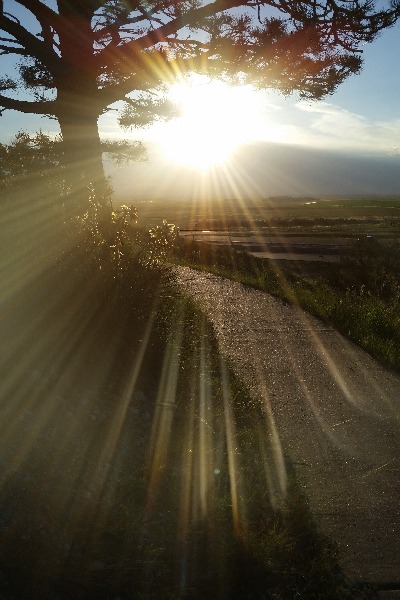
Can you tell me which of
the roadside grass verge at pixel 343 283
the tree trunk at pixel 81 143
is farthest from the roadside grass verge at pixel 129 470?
the tree trunk at pixel 81 143

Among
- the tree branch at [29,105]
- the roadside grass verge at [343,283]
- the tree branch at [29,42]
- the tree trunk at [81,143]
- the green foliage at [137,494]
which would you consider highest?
the tree branch at [29,42]

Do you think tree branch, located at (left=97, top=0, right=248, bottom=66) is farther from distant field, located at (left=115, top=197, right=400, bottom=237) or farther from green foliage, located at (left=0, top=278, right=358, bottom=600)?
green foliage, located at (left=0, top=278, right=358, bottom=600)

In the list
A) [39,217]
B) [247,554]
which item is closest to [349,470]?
[247,554]

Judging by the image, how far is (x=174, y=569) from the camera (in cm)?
253

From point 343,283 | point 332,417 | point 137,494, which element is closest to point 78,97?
point 332,417

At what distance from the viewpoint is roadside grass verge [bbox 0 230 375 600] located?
8.02 feet

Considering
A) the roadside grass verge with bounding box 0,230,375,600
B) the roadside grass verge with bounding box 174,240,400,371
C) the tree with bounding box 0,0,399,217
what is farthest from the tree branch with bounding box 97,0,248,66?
the roadside grass verge with bounding box 0,230,375,600

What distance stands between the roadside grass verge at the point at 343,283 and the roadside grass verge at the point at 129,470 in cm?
304

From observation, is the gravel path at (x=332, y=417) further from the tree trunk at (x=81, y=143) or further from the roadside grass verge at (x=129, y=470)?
the tree trunk at (x=81, y=143)

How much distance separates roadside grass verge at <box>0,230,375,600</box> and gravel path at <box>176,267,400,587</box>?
0.18 m

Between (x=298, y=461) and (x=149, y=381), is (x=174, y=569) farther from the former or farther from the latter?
(x=149, y=381)

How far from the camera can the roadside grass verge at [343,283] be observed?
23.6 ft

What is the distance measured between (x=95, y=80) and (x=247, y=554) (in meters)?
7.92

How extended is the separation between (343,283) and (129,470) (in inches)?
510
